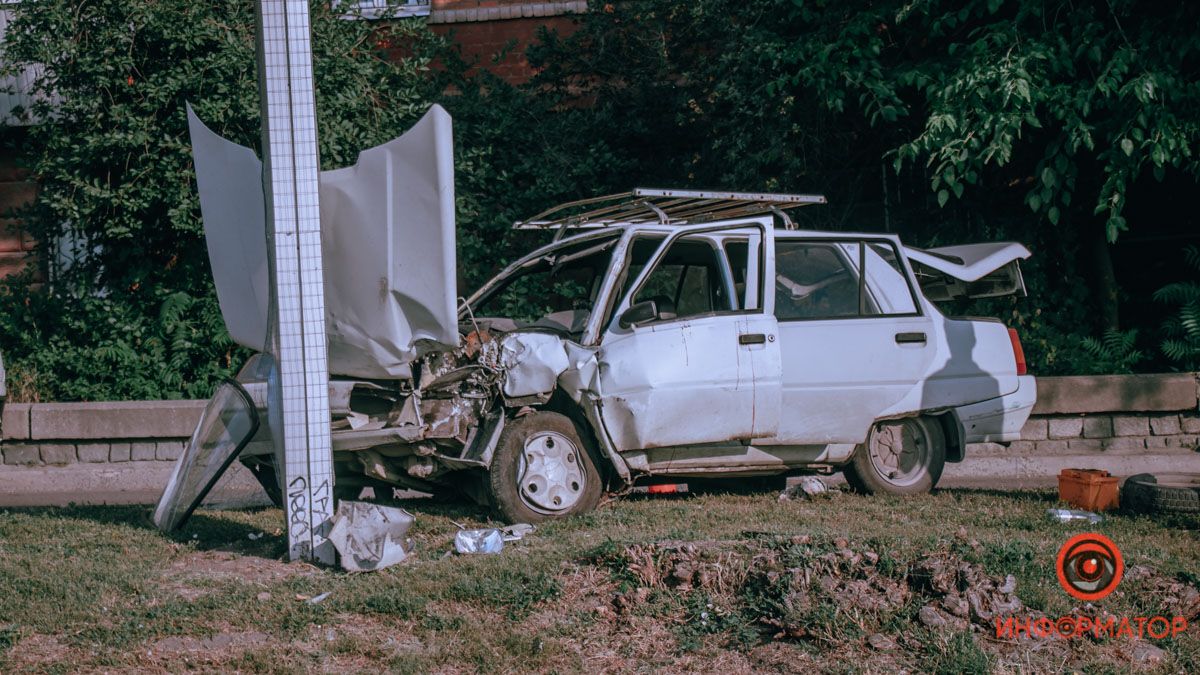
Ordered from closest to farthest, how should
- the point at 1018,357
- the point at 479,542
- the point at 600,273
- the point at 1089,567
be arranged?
the point at 1089,567 → the point at 479,542 → the point at 600,273 → the point at 1018,357

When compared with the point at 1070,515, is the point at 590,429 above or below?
above

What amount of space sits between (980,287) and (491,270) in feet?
17.0

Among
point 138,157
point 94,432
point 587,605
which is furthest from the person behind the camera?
point 138,157

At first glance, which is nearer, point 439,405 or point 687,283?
point 439,405

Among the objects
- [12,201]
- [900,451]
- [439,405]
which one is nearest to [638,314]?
[439,405]

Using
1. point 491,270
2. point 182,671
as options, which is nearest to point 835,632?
point 182,671

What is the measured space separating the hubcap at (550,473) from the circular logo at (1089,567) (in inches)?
109

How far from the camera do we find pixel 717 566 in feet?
16.7

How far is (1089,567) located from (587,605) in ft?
7.54

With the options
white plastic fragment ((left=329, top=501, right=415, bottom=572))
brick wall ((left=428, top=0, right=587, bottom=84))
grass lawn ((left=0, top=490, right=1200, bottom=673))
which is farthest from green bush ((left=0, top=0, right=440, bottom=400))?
white plastic fragment ((left=329, top=501, right=415, bottom=572))

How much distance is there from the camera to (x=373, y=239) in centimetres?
607

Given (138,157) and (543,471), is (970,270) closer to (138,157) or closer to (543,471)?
(543,471)

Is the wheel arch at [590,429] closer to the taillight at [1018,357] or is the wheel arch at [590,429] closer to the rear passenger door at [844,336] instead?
the rear passenger door at [844,336]

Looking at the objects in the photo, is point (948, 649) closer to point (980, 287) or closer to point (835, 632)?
point (835, 632)
